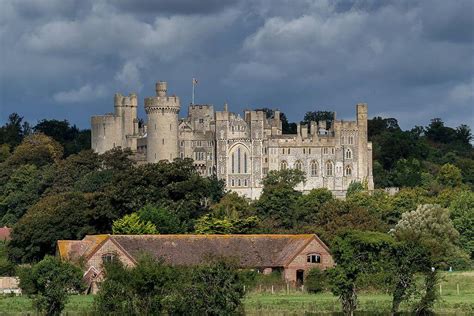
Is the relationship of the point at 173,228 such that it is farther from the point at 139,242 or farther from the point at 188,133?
the point at 188,133

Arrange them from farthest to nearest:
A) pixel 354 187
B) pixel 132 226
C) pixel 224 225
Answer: pixel 354 187 → pixel 224 225 → pixel 132 226

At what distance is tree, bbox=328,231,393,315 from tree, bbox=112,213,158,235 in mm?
18328

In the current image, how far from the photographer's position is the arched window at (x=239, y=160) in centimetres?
12012

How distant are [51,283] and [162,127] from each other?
5922 cm

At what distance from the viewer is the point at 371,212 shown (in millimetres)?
93938

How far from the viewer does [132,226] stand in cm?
8156

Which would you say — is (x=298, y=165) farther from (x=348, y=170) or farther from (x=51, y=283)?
(x=51, y=283)

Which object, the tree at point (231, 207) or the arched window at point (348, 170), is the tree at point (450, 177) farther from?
the tree at point (231, 207)

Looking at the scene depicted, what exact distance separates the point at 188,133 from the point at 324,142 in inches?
428

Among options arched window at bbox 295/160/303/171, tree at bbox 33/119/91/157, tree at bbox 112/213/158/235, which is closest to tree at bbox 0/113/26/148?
tree at bbox 33/119/91/157

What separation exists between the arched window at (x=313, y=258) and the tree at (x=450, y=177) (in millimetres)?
47380

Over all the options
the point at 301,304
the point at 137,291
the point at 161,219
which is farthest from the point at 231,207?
the point at 137,291

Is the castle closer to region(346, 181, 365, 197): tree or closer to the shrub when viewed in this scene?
region(346, 181, 365, 197): tree

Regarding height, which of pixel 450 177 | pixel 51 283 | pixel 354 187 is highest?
pixel 450 177
